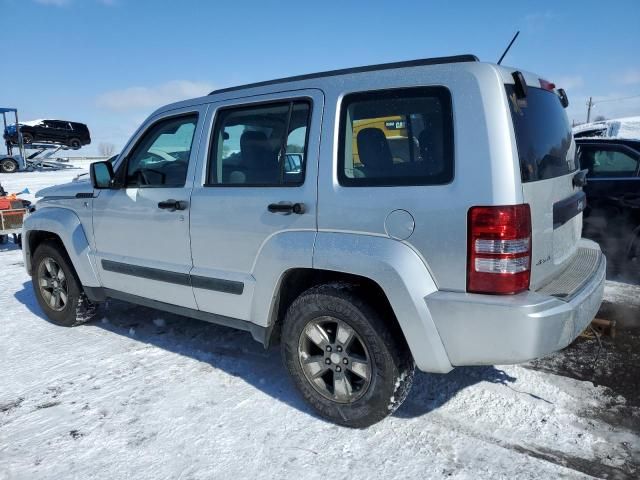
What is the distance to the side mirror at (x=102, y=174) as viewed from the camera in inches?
151

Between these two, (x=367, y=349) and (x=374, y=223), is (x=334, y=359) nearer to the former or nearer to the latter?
(x=367, y=349)

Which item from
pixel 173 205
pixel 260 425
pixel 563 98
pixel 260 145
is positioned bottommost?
pixel 260 425

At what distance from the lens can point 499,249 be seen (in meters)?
2.20

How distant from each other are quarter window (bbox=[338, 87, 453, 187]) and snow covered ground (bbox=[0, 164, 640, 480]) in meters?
1.46

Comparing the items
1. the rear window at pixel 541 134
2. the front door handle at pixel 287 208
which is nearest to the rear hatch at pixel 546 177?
the rear window at pixel 541 134

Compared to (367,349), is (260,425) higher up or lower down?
lower down

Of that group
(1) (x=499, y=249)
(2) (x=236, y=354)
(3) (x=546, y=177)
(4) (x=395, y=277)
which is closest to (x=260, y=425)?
(2) (x=236, y=354)

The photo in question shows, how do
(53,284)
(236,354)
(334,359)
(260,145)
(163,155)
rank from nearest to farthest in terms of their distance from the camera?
(334,359) < (260,145) < (163,155) < (236,354) < (53,284)

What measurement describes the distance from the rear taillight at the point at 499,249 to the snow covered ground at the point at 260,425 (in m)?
0.95

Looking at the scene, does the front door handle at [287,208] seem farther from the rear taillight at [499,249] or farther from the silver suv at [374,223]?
the rear taillight at [499,249]

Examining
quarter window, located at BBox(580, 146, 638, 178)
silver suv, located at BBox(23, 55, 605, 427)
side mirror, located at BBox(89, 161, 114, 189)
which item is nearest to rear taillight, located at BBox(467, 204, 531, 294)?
silver suv, located at BBox(23, 55, 605, 427)

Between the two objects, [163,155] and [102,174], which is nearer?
[163,155]

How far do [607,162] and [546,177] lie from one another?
424 centimetres

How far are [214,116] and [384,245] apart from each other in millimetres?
1662
